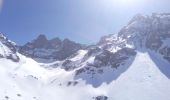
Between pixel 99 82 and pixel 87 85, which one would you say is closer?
pixel 87 85

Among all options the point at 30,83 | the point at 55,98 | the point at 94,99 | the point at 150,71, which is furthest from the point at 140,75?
the point at 30,83

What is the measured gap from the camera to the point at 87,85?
172m

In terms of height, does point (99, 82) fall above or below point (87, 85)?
above

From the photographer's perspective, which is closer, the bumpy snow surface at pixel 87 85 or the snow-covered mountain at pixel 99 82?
the bumpy snow surface at pixel 87 85

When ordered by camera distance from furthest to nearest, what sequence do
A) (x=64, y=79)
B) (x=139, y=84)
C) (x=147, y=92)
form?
(x=64, y=79) < (x=139, y=84) < (x=147, y=92)

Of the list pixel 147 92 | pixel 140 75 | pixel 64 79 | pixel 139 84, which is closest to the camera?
pixel 147 92

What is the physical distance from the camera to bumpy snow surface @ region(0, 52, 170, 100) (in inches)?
5955

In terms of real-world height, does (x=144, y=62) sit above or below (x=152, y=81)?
above

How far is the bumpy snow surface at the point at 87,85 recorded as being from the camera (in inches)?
5955

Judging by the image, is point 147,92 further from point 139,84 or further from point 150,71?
point 150,71

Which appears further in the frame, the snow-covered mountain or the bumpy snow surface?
the snow-covered mountain

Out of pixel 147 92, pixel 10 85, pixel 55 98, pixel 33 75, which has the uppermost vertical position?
pixel 33 75

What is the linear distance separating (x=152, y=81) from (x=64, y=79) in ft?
170

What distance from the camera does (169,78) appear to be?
169 m
